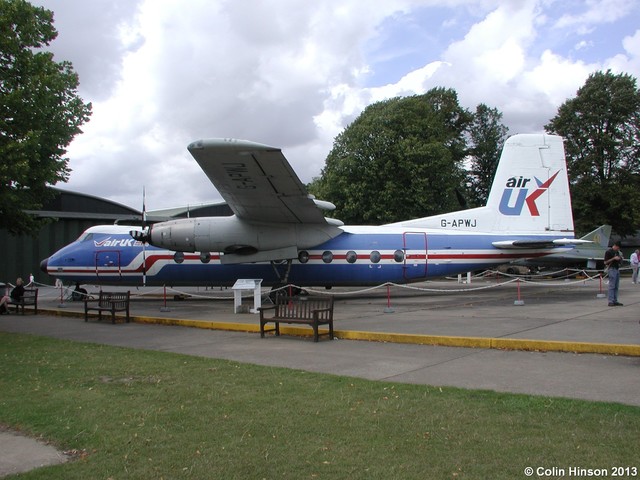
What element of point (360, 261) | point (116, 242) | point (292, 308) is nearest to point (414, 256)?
point (360, 261)

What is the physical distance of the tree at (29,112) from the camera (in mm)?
13141

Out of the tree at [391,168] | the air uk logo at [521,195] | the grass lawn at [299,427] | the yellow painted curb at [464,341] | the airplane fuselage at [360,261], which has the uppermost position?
the tree at [391,168]

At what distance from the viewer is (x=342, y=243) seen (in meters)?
19.5

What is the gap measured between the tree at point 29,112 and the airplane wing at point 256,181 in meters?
4.52

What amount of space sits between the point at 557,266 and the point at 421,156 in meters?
12.9

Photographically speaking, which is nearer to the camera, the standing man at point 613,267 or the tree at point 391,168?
the standing man at point 613,267

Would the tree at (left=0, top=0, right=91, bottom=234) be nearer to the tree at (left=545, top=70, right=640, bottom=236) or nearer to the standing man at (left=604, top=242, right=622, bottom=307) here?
the standing man at (left=604, top=242, right=622, bottom=307)

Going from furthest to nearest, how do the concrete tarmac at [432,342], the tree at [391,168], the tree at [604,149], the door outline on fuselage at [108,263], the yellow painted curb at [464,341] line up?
the tree at [604,149], the tree at [391,168], the door outline on fuselage at [108,263], the yellow painted curb at [464,341], the concrete tarmac at [432,342]

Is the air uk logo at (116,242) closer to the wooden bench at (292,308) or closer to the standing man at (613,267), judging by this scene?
the wooden bench at (292,308)

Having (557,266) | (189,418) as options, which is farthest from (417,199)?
(189,418)

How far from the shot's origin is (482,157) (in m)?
51.1

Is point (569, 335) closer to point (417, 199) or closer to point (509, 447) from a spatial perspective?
point (509, 447)

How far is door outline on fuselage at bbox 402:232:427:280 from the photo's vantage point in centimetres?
1945

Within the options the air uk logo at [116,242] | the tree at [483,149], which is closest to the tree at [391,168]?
the tree at [483,149]
